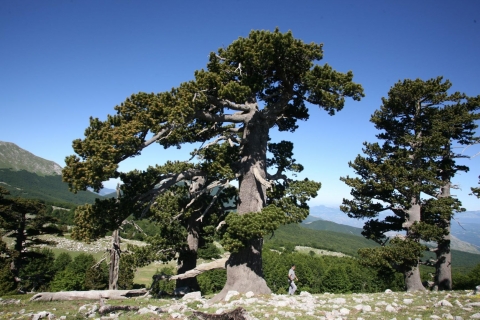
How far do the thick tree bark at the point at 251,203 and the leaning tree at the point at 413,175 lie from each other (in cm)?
959

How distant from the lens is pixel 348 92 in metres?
12.0

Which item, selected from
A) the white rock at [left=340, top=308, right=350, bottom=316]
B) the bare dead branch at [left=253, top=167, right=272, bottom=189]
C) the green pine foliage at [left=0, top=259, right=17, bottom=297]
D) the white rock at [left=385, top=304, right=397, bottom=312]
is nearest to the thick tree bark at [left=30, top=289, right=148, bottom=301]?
the bare dead branch at [left=253, top=167, right=272, bottom=189]

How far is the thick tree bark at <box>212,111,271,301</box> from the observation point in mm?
11844

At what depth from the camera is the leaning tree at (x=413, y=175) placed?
58.6 feet

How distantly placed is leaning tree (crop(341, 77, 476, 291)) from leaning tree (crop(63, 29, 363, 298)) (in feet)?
28.9

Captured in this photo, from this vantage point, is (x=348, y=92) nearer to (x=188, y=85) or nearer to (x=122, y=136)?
(x=188, y=85)

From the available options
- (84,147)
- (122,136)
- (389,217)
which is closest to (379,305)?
(122,136)

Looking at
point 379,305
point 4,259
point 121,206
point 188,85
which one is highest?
Answer: point 188,85

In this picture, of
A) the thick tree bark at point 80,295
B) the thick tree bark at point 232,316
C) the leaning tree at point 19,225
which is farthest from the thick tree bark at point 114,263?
the thick tree bark at point 232,316

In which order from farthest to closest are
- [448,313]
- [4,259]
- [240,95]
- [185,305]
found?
[4,259] → [240,95] → [185,305] → [448,313]

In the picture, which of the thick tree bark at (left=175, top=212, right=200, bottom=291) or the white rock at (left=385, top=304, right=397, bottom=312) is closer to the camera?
the white rock at (left=385, top=304, right=397, bottom=312)

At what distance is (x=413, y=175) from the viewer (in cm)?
1892

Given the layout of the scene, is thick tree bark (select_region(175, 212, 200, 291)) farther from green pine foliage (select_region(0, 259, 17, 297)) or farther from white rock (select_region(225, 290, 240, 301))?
green pine foliage (select_region(0, 259, 17, 297))

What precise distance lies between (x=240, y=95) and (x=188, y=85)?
214 cm
